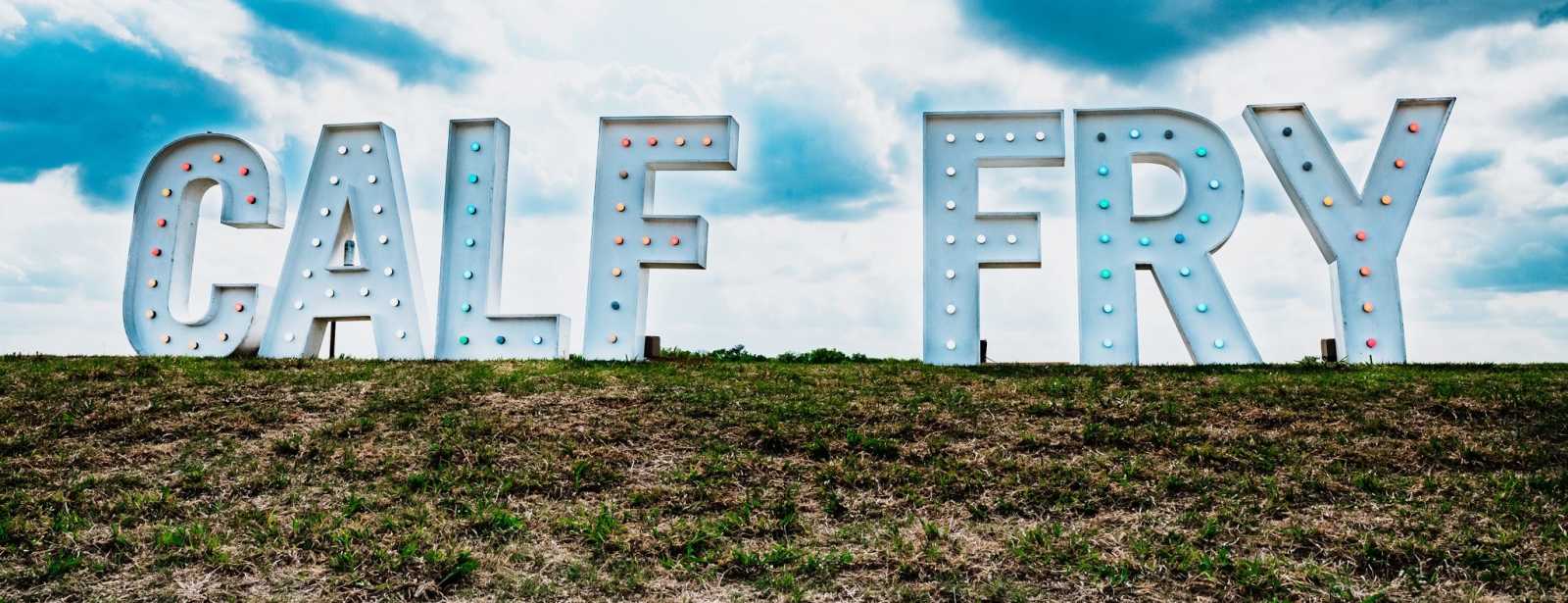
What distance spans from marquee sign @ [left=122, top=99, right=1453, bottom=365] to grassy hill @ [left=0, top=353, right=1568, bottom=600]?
50.6 inches

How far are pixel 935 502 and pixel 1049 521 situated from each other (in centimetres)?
76

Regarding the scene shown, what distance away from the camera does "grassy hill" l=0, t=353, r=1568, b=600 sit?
6.65 m

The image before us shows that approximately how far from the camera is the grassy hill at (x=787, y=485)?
665 cm

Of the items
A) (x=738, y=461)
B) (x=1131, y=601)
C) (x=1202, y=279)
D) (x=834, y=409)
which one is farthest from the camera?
(x=1202, y=279)

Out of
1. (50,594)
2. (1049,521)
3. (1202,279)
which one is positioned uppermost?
(1202,279)

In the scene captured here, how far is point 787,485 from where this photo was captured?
7855 mm

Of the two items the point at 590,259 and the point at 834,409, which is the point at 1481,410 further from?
the point at 590,259

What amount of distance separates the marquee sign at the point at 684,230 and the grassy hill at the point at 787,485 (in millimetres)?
1285

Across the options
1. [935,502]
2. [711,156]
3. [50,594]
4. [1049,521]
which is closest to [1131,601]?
[1049,521]

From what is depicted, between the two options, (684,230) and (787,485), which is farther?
(684,230)

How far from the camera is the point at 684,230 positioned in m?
12.5

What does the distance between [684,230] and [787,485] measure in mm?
5210

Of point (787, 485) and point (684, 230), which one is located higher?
point (684, 230)

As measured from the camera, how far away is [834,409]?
9477 mm
